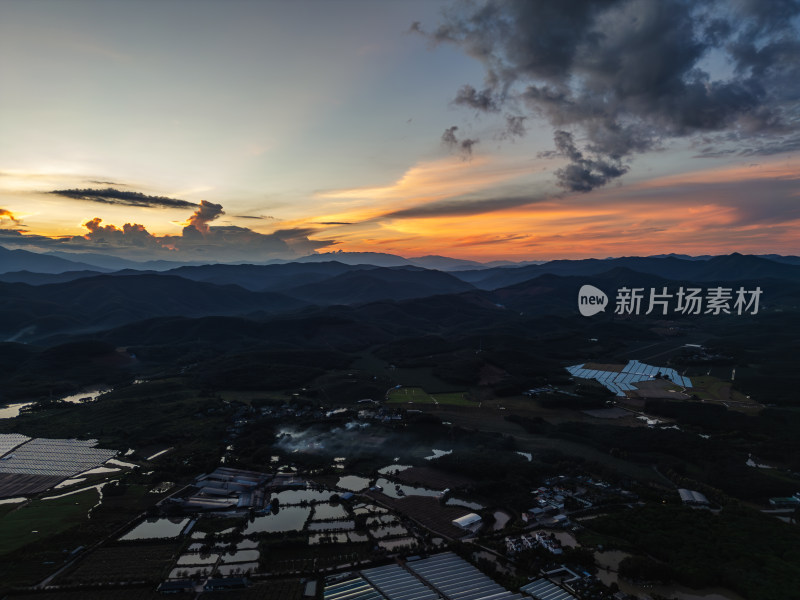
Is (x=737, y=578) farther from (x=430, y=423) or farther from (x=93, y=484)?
(x=93, y=484)

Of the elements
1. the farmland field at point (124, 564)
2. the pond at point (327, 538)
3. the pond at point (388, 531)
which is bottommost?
the farmland field at point (124, 564)

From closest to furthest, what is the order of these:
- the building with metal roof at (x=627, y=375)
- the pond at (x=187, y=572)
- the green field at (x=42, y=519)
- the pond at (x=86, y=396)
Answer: the pond at (x=187, y=572) < the green field at (x=42, y=519) < the pond at (x=86, y=396) < the building with metal roof at (x=627, y=375)

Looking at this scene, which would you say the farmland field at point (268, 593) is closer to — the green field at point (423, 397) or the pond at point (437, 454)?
the pond at point (437, 454)

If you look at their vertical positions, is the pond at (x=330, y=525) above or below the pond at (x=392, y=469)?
above

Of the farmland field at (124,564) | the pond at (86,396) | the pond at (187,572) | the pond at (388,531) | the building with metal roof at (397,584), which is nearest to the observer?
the building with metal roof at (397,584)

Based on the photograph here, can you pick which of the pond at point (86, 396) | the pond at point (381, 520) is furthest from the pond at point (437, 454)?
the pond at point (86, 396)

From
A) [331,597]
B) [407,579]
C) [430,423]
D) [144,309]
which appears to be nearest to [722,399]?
[430,423]

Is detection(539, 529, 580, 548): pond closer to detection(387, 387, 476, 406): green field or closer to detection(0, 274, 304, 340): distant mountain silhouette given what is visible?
detection(387, 387, 476, 406): green field

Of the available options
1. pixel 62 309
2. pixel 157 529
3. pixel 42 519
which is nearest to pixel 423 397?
pixel 157 529

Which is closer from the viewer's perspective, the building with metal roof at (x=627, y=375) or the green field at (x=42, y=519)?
the green field at (x=42, y=519)
